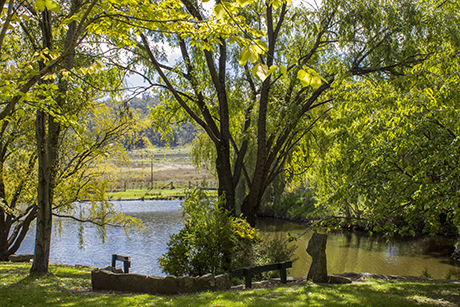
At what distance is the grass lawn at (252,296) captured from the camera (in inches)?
206

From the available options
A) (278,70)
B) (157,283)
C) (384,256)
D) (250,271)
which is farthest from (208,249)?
(384,256)

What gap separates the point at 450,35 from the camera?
317 inches

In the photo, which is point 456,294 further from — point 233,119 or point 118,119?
point 118,119

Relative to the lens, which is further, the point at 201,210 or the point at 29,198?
the point at 29,198

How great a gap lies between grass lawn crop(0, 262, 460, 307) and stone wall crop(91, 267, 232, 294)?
1.06ft

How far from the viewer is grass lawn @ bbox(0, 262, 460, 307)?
523 centimetres

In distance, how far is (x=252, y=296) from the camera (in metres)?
5.79

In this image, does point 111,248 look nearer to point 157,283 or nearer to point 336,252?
point 336,252

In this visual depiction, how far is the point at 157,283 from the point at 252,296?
1930mm

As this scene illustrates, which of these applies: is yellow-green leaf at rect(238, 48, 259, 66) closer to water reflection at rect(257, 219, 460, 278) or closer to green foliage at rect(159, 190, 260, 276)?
green foliage at rect(159, 190, 260, 276)

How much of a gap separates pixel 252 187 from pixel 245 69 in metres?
3.87

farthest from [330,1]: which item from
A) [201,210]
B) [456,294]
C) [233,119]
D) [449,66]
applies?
[456,294]

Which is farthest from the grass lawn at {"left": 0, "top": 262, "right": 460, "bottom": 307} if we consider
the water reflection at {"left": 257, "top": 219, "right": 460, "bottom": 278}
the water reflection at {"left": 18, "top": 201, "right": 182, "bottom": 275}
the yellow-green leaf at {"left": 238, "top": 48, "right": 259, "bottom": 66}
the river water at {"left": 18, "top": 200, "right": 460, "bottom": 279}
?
the water reflection at {"left": 257, "top": 219, "right": 460, "bottom": 278}

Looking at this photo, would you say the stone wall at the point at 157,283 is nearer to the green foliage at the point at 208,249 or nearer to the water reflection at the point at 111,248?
the green foliage at the point at 208,249
